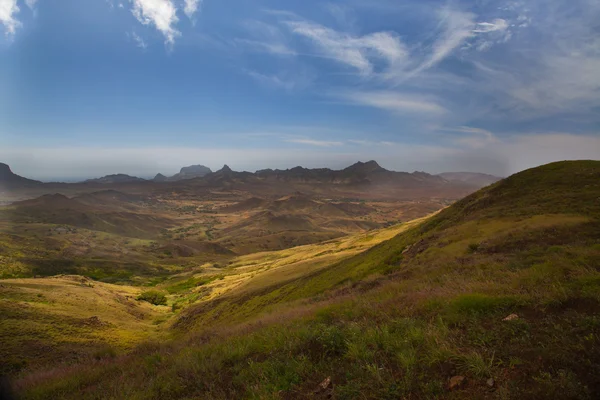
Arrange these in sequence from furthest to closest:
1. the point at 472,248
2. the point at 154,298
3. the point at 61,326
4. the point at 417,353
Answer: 1. the point at 154,298
2. the point at 61,326
3. the point at 472,248
4. the point at 417,353

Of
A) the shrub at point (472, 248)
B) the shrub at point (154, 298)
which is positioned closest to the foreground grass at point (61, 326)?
the shrub at point (154, 298)

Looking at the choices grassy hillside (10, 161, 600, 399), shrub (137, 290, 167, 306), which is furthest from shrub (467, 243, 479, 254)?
shrub (137, 290, 167, 306)

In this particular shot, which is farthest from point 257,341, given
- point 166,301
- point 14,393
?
point 166,301

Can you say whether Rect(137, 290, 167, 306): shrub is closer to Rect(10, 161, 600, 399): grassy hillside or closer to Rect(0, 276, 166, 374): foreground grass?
Rect(0, 276, 166, 374): foreground grass

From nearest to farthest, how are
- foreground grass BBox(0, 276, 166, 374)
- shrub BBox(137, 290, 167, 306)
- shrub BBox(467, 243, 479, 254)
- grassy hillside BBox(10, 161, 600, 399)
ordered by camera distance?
grassy hillside BBox(10, 161, 600, 399) → foreground grass BBox(0, 276, 166, 374) → shrub BBox(467, 243, 479, 254) → shrub BBox(137, 290, 167, 306)

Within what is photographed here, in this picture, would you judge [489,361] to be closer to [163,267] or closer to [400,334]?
[400,334]

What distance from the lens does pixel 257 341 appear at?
299 inches

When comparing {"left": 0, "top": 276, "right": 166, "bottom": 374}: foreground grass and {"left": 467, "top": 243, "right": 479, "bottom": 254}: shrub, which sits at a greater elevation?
{"left": 467, "top": 243, "right": 479, "bottom": 254}: shrub

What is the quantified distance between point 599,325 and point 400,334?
10.5 feet

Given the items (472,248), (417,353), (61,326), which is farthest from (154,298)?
(417,353)

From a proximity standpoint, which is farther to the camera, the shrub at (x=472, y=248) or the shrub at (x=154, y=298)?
the shrub at (x=154, y=298)

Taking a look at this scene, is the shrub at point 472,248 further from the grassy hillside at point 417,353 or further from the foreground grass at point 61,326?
the foreground grass at point 61,326

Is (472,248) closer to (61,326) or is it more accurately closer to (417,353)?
(417,353)

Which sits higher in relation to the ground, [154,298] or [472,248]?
[472,248]
